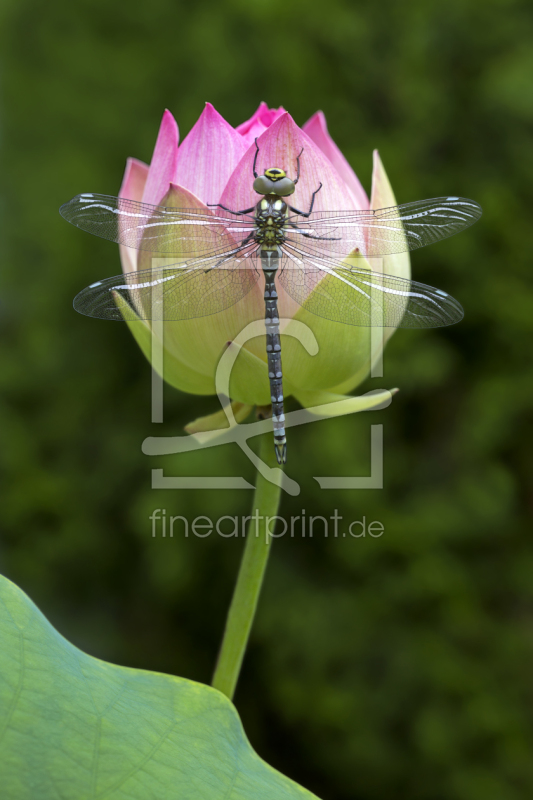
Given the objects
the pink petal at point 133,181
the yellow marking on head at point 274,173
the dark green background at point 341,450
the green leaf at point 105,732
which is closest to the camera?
the green leaf at point 105,732

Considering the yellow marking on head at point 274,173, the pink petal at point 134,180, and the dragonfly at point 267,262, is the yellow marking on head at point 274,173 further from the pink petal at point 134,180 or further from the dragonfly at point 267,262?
the pink petal at point 134,180

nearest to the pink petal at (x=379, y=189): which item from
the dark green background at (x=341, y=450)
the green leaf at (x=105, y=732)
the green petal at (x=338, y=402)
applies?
the green petal at (x=338, y=402)

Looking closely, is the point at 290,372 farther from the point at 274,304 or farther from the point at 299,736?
the point at 299,736

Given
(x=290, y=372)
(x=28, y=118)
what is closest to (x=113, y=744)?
(x=290, y=372)

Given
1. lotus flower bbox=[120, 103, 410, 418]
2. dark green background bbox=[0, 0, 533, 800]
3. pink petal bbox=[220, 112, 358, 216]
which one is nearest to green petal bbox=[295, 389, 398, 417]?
lotus flower bbox=[120, 103, 410, 418]

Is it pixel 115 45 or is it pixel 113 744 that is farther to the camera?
pixel 115 45

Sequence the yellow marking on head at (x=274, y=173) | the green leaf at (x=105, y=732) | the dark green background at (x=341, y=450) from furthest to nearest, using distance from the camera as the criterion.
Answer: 1. the dark green background at (x=341, y=450)
2. the yellow marking on head at (x=274, y=173)
3. the green leaf at (x=105, y=732)

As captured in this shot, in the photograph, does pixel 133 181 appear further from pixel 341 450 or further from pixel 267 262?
pixel 341 450

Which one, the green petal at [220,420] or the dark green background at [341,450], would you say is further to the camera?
the dark green background at [341,450]

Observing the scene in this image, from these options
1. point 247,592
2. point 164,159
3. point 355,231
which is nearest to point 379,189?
point 355,231
